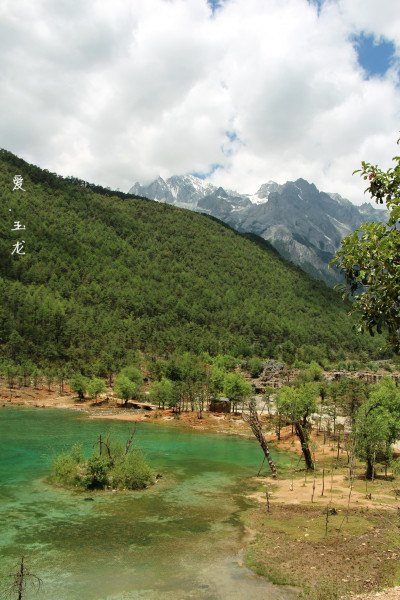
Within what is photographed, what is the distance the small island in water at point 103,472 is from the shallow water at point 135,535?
158cm

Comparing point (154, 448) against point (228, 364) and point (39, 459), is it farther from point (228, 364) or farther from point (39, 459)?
point (228, 364)

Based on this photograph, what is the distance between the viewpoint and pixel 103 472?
45.5 metres

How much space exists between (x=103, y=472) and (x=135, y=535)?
522 inches

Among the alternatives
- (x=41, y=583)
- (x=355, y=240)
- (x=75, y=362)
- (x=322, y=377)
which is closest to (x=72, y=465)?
(x=41, y=583)

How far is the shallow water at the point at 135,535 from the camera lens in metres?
25.1

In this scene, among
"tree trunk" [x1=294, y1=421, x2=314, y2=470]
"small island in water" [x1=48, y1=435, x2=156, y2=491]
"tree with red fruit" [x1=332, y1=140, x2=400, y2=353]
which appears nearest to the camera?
"tree with red fruit" [x1=332, y1=140, x2=400, y2=353]

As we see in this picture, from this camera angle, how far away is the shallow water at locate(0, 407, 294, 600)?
82.4 feet

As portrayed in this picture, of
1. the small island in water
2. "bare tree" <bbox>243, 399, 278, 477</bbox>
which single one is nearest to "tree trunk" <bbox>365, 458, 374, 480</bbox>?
"bare tree" <bbox>243, 399, 278, 477</bbox>

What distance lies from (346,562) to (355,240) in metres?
23.2

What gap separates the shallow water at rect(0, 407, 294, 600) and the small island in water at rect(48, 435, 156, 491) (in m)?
1.58

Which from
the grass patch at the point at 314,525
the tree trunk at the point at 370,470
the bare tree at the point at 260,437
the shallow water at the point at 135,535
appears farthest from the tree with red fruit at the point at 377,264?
the tree trunk at the point at 370,470

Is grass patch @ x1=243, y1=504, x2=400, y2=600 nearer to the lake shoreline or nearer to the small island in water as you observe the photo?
the lake shoreline

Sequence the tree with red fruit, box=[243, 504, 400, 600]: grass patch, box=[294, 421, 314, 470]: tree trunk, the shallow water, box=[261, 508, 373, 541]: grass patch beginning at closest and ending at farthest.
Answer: the tree with red fruit
box=[243, 504, 400, 600]: grass patch
the shallow water
box=[261, 508, 373, 541]: grass patch
box=[294, 421, 314, 470]: tree trunk

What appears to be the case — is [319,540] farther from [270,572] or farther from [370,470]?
[370,470]
